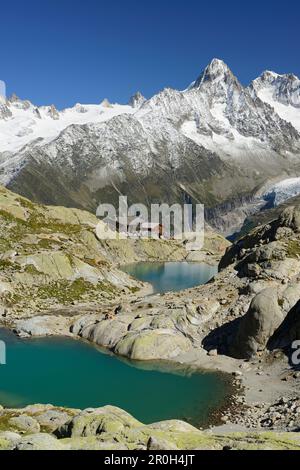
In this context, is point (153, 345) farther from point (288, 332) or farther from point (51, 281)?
point (51, 281)

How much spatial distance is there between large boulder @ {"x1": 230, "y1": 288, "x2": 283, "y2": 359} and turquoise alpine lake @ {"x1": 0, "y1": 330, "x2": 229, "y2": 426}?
7.16 meters

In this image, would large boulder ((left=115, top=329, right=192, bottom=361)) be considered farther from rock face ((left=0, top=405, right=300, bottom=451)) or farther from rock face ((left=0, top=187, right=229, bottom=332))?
rock face ((left=0, top=405, right=300, bottom=451))

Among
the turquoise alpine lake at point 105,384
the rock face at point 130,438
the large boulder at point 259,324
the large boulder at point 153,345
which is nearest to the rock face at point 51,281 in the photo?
the large boulder at point 153,345

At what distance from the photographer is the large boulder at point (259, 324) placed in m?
75.8

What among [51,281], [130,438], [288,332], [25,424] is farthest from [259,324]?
[51,281]

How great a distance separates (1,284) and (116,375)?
50865mm

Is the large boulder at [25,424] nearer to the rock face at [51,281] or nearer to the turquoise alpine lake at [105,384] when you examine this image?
the turquoise alpine lake at [105,384]

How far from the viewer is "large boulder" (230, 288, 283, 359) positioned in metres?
75.8

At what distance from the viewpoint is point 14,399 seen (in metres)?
63.9

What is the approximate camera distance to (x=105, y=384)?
70188 mm

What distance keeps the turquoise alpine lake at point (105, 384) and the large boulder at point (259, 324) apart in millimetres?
7162

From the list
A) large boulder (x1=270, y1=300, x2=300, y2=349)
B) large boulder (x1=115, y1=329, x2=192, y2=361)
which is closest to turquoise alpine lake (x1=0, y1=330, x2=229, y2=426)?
large boulder (x1=115, y1=329, x2=192, y2=361)
